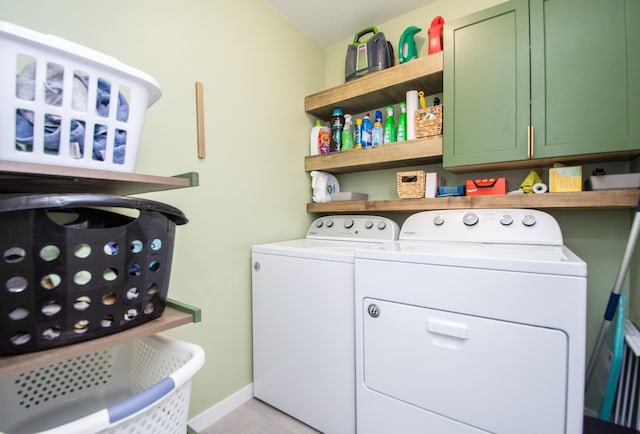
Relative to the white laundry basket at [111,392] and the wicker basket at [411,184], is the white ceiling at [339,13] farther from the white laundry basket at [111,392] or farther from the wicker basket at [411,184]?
the white laundry basket at [111,392]

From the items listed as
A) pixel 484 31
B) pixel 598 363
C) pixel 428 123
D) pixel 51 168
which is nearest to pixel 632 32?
pixel 484 31

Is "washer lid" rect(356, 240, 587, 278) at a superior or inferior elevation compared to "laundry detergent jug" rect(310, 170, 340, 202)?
inferior

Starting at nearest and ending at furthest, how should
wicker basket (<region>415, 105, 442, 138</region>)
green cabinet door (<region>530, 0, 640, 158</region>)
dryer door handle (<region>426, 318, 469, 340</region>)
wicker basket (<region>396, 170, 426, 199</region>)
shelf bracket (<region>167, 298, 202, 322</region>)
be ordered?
shelf bracket (<region>167, 298, 202, 322</region>)
dryer door handle (<region>426, 318, 469, 340</region>)
green cabinet door (<region>530, 0, 640, 158</region>)
wicker basket (<region>415, 105, 442, 138</region>)
wicker basket (<region>396, 170, 426, 199</region>)

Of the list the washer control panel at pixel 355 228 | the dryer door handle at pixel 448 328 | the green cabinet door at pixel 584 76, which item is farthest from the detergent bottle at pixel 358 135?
the dryer door handle at pixel 448 328

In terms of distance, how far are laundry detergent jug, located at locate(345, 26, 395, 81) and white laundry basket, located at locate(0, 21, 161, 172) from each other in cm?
151

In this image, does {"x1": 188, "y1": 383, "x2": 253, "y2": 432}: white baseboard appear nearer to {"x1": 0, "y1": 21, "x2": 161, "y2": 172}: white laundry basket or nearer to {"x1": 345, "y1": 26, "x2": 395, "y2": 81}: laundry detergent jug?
{"x1": 0, "y1": 21, "x2": 161, "y2": 172}: white laundry basket

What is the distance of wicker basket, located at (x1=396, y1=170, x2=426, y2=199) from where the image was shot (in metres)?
1.72

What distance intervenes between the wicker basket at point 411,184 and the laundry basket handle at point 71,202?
1372 millimetres

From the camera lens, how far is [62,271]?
2.10 ft

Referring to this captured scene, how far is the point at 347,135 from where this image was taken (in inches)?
81.0

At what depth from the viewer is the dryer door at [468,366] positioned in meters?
0.91

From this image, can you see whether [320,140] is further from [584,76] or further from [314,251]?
[584,76]

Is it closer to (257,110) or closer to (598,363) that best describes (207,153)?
(257,110)

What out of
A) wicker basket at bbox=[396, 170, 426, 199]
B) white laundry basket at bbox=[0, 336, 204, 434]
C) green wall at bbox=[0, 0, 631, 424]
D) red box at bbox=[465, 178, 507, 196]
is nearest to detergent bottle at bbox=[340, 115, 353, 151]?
green wall at bbox=[0, 0, 631, 424]
